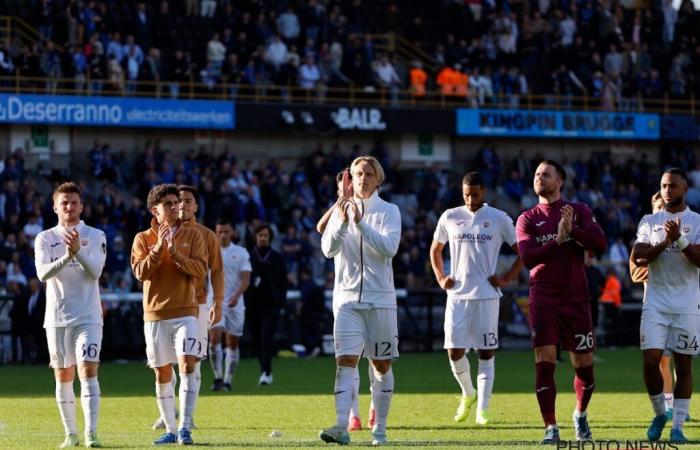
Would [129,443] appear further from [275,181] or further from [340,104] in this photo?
[340,104]

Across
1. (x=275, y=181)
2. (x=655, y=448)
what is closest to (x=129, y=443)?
(x=655, y=448)

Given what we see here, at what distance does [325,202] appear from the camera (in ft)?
131

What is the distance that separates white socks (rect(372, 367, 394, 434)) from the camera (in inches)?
524

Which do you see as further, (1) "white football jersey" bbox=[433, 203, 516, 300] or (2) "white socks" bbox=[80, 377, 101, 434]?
(1) "white football jersey" bbox=[433, 203, 516, 300]

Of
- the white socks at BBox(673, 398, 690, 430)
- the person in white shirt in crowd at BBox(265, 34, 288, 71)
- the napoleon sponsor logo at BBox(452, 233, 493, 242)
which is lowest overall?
the white socks at BBox(673, 398, 690, 430)

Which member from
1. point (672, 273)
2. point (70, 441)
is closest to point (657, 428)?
point (672, 273)

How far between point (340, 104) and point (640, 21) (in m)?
13.2

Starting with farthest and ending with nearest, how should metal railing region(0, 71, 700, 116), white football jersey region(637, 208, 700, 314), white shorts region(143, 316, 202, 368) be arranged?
metal railing region(0, 71, 700, 116), white football jersey region(637, 208, 700, 314), white shorts region(143, 316, 202, 368)

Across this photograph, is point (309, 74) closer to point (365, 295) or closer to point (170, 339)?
point (170, 339)

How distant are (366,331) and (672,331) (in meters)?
2.81

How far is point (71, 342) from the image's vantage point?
13609 mm

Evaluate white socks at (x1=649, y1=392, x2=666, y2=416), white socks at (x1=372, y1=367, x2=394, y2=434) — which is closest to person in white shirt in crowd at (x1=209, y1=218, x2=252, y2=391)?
white socks at (x1=372, y1=367, x2=394, y2=434)

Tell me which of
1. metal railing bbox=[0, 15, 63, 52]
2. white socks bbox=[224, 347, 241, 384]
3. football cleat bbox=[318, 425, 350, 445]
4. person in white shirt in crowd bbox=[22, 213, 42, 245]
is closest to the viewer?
football cleat bbox=[318, 425, 350, 445]

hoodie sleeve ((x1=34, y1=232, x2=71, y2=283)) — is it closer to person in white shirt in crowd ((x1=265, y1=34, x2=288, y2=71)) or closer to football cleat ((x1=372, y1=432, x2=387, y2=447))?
football cleat ((x1=372, y1=432, x2=387, y2=447))
